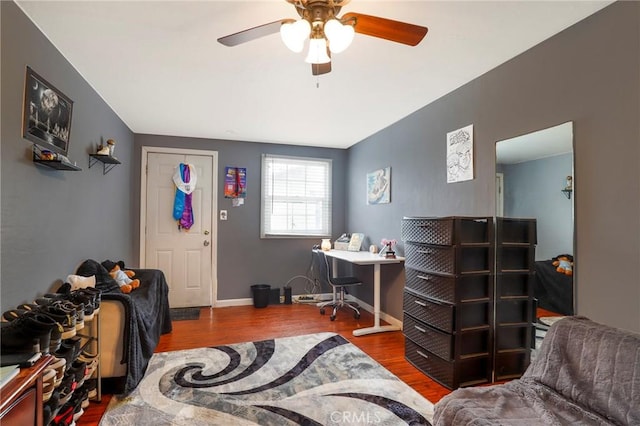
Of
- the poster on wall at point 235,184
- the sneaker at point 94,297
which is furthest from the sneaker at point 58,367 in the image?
the poster on wall at point 235,184

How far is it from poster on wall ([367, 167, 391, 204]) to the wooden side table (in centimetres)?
341

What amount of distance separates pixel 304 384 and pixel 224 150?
3417mm

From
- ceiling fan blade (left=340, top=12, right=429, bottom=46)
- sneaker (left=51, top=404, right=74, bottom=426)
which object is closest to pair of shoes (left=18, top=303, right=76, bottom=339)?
sneaker (left=51, top=404, right=74, bottom=426)

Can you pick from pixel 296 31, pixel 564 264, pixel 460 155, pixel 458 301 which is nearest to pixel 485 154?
pixel 460 155

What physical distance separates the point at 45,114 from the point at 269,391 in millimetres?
2351

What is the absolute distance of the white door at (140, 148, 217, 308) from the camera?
4.40 metres

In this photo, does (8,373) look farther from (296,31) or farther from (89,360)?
(296,31)

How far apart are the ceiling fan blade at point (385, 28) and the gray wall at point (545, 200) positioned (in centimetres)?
127

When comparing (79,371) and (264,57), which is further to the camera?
(264,57)

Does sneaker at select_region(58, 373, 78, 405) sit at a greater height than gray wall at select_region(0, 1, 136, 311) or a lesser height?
lesser

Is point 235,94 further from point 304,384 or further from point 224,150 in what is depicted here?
point 304,384

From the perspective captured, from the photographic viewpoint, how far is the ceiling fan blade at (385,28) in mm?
1503

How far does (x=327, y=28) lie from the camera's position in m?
1.47

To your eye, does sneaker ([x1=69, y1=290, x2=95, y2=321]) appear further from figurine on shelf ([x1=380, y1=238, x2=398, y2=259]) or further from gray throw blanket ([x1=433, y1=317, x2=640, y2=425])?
figurine on shelf ([x1=380, y1=238, x2=398, y2=259])
